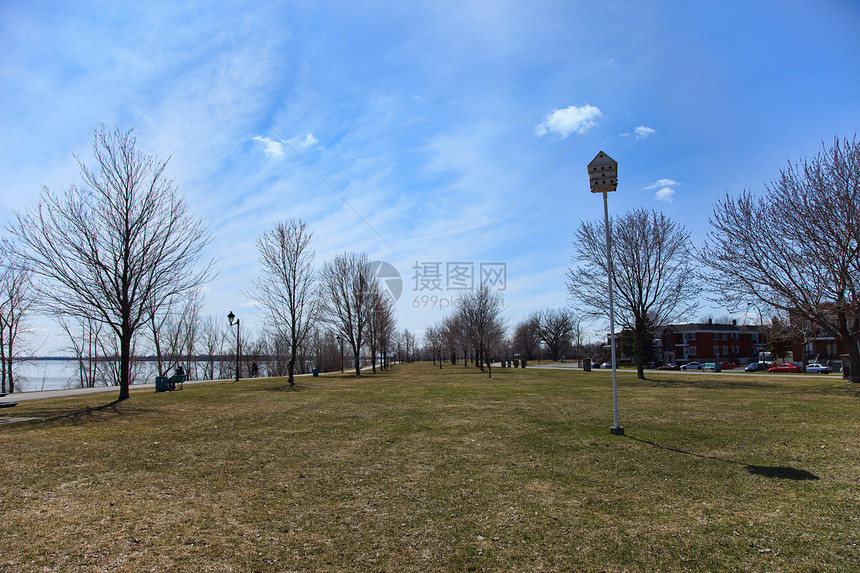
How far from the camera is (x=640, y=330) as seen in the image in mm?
31906

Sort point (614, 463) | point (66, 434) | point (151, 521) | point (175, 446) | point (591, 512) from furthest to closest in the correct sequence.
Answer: point (66, 434) < point (175, 446) < point (614, 463) < point (591, 512) < point (151, 521)

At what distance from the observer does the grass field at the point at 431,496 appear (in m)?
4.21

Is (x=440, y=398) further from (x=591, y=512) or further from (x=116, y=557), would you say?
(x=116, y=557)

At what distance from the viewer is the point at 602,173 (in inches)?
416

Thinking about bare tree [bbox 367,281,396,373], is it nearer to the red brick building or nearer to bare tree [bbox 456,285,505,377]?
bare tree [bbox 456,285,505,377]

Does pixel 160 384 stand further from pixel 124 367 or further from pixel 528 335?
pixel 528 335

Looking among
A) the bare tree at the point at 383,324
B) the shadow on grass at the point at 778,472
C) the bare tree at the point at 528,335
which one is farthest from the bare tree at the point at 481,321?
the bare tree at the point at 528,335

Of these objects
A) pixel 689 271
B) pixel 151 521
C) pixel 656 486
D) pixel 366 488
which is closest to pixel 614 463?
pixel 656 486

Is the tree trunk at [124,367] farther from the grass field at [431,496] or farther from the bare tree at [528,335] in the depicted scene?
the bare tree at [528,335]

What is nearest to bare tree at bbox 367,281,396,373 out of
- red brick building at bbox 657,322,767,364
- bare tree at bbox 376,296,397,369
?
bare tree at bbox 376,296,397,369

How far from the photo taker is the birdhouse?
10.5m

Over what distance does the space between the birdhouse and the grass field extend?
5445mm

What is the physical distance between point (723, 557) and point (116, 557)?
536 centimetres

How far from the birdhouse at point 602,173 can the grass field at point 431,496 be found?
5.44 metres
